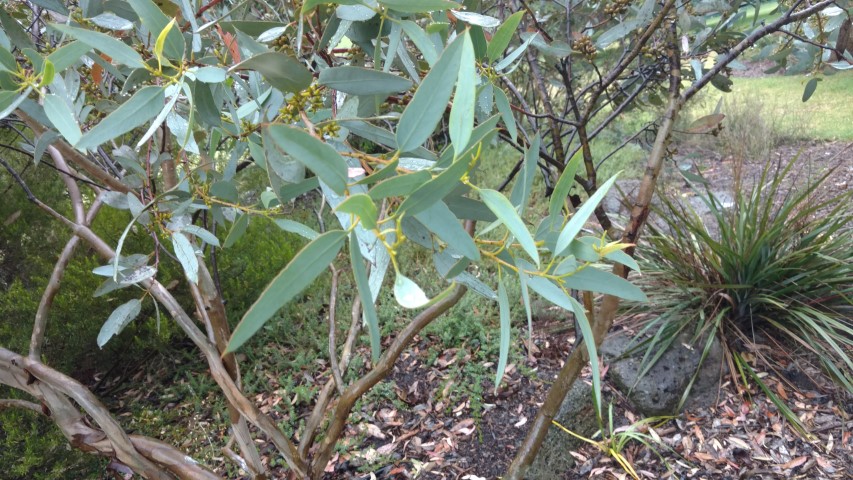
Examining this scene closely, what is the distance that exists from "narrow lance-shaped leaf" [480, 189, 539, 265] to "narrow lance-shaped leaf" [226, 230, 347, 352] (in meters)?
0.13

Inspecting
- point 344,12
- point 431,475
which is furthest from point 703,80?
point 431,475

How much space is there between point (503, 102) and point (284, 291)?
459 mm

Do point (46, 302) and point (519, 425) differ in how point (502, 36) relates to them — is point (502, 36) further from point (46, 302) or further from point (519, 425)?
point (519, 425)

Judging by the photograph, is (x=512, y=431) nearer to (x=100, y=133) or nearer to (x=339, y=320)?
(x=339, y=320)

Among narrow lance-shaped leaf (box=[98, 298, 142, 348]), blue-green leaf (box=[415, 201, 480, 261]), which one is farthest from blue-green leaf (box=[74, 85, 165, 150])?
narrow lance-shaped leaf (box=[98, 298, 142, 348])

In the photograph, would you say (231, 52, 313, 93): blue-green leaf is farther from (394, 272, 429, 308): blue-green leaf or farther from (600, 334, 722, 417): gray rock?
(600, 334, 722, 417): gray rock

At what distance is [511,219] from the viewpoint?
0.43 meters

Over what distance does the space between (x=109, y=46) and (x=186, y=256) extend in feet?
1.29

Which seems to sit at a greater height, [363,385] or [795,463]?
[363,385]

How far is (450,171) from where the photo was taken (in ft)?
1.25

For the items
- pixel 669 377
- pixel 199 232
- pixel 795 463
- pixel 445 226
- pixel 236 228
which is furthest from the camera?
pixel 669 377

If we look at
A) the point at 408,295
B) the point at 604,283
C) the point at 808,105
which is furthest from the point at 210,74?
the point at 808,105

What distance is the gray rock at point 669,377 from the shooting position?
7.72 feet

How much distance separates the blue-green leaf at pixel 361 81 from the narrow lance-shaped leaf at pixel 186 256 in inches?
14.3
